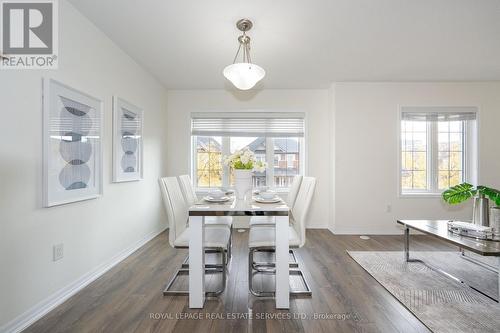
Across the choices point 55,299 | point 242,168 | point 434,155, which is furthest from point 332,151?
point 55,299

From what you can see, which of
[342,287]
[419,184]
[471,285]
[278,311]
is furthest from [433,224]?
[278,311]

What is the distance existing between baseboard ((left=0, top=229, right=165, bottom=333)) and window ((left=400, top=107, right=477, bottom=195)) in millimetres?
4416

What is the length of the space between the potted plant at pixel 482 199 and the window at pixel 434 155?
1600mm

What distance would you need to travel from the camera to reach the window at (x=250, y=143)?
14.0 feet

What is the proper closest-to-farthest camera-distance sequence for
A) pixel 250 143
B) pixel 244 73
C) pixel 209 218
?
pixel 244 73
pixel 209 218
pixel 250 143

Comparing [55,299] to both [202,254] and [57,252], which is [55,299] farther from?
[202,254]

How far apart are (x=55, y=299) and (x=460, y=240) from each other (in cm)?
343

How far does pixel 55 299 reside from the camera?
6.07 ft

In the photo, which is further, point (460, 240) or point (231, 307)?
point (460, 240)

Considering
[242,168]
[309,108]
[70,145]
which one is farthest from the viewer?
[309,108]

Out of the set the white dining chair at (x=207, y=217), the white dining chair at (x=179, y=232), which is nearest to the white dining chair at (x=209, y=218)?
the white dining chair at (x=207, y=217)

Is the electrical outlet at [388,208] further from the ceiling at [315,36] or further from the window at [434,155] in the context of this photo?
the ceiling at [315,36]

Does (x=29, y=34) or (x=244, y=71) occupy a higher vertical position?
(x=29, y=34)

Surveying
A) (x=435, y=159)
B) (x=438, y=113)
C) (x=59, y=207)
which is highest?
(x=438, y=113)
